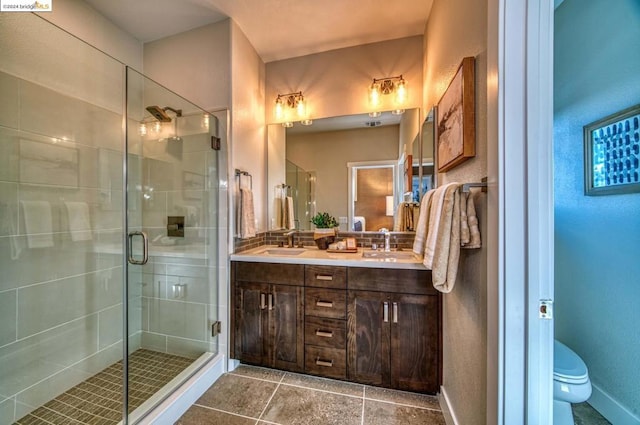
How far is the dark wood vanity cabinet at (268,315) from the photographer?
1739mm

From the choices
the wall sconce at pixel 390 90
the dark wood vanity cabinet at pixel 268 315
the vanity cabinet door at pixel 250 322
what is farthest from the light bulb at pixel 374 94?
the vanity cabinet door at pixel 250 322

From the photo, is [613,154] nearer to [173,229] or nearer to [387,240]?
[387,240]

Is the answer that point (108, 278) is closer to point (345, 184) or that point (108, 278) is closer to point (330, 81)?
point (345, 184)

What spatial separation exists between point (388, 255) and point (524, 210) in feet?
4.00

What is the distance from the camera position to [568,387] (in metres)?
1.10

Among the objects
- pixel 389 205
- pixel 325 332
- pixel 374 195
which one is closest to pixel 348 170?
pixel 374 195

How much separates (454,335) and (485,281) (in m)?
0.55

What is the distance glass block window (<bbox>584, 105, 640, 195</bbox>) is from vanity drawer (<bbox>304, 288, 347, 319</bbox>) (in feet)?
5.27

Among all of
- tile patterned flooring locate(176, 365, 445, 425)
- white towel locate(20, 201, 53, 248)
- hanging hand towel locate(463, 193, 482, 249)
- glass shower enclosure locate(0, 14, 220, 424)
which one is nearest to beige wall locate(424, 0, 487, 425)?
hanging hand towel locate(463, 193, 482, 249)

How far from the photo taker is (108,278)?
5.87 ft

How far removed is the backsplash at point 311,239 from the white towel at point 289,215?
91mm

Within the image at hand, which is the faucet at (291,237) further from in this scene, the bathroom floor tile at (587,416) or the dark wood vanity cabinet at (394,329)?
the bathroom floor tile at (587,416)

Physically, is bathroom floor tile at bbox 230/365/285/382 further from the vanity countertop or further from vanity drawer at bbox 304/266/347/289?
the vanity countertop

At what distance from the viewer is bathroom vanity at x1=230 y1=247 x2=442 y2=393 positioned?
5.08ft
